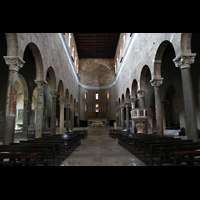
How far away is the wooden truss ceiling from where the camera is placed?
75.7 ft

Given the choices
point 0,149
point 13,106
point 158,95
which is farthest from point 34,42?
point 158,95

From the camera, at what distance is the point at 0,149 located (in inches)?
160

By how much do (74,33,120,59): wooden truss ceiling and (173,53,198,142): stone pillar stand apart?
1700 cm

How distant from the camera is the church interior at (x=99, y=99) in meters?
4.99

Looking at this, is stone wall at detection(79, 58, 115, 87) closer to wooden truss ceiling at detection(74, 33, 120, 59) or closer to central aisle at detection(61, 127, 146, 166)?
wooden truss ceiling at detection(74, 33, 120, 59)

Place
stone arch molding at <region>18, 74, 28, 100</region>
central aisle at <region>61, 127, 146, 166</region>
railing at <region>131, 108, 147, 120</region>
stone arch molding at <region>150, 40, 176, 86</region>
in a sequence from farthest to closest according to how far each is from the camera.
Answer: stone arch molding at <region>18, 74, 28, 100</region> → railing at <region>131, 108, 147, 120</region> → stone arch molding at <region>150, 40, 176, 86</region> → central aisle at <region>61, 127, 146, 166</region>

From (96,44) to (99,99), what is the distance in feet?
35.1

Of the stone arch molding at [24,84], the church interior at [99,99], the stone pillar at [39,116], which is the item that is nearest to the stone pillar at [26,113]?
the church interior at [99,99]

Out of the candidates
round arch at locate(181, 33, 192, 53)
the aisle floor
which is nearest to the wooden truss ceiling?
round arch at locate(181, 33, 192, 53)

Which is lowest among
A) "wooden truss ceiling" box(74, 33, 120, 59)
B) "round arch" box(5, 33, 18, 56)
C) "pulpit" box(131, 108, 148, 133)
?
"pulpit" box(131, 108, 148, 133)
